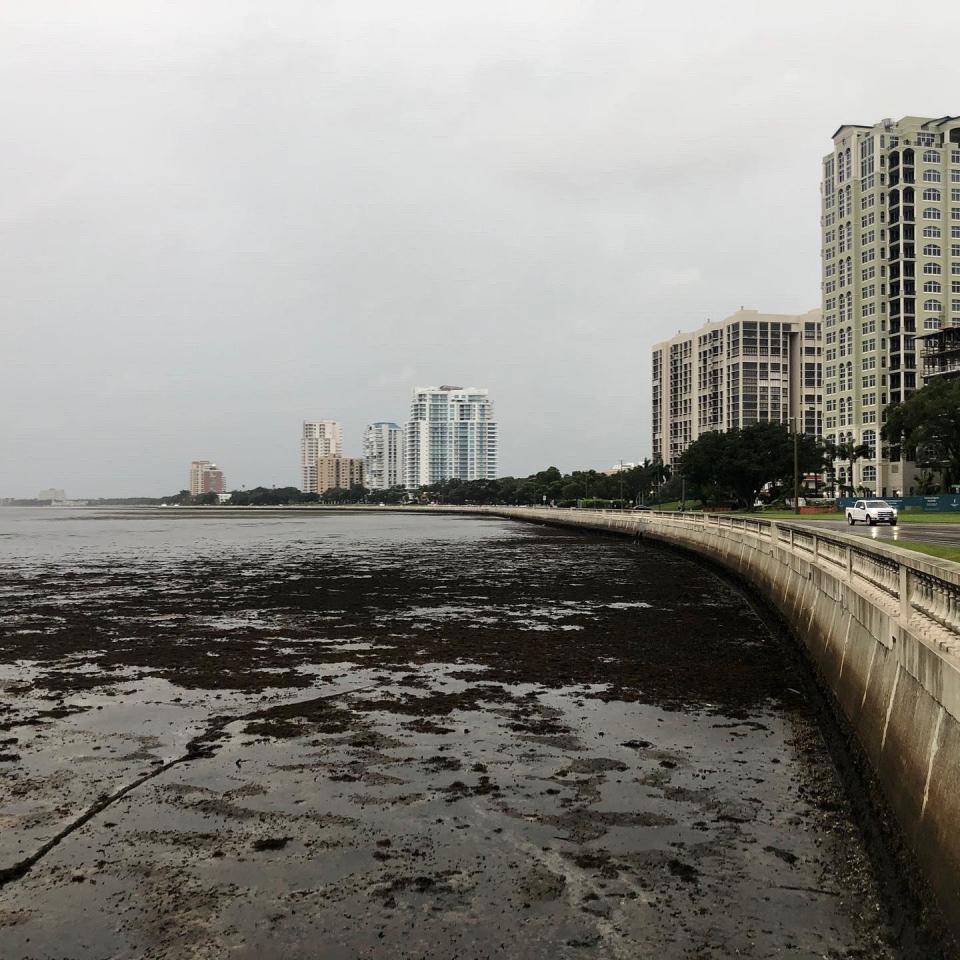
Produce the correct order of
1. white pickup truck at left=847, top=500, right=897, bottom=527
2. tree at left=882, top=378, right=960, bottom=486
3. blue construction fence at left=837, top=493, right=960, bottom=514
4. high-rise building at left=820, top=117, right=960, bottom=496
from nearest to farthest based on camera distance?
white pickup truck at left=847, top=500, right=897, bottom=527 → blue construction fence at left=837, top=493, right=960, bottom=514 → tree at left=882, top=378, right=960, bottom=486 → high-rise building at left=820, top=117, right=960, bottom=496

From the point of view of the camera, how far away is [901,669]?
866 centimetres

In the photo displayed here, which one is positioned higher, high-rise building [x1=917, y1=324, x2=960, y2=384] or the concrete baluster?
high-rise building [x1=917, y1=324, x2=960, y2=384]

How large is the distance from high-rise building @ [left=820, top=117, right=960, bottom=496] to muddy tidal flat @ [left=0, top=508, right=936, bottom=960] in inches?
5494

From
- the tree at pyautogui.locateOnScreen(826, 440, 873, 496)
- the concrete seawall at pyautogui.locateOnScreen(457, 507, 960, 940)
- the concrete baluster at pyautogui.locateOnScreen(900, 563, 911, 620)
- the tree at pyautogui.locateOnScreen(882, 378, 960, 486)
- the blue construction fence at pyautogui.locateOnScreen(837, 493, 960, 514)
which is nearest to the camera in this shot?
the concrete seawall at pyautogui.locateOnScreen(457, 507, 960, 940)

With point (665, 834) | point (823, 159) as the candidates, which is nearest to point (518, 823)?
point (665, 834)

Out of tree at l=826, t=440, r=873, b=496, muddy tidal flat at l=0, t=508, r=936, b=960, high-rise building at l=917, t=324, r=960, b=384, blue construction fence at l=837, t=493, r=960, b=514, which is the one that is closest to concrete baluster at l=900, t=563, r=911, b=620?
muddy tidal flat at l=0, t=508, r=936, b=960

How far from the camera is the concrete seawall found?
21.2ft

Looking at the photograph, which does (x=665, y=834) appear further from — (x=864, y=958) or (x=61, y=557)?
(x=61, y=557)

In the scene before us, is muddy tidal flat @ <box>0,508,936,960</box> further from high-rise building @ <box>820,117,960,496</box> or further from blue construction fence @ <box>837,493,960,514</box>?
high-rise building @ <box>820,117,960,496</box>

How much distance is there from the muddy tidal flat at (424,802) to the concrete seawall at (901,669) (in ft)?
2.03

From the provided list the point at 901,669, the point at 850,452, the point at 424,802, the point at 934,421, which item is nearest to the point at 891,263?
the point at 850,452

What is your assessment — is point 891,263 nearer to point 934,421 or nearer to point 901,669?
point 934,421

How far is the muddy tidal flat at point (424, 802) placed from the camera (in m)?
6.25

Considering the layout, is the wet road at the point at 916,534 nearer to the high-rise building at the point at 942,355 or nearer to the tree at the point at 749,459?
the tree at the point at 749,459
